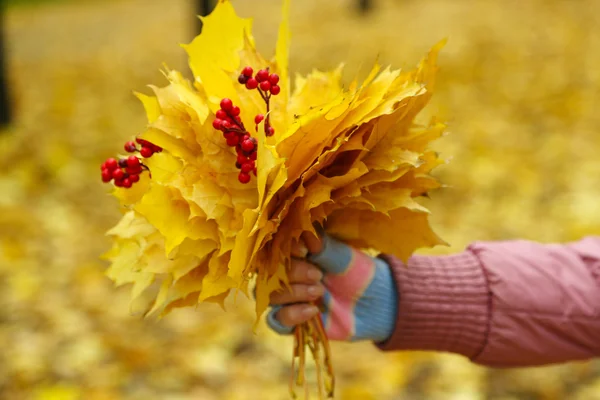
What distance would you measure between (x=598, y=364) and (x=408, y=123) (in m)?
1.96

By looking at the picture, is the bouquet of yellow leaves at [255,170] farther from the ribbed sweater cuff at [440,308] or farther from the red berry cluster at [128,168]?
the ribbed sweater cuff at [440,308]

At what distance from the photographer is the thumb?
1.27 meters

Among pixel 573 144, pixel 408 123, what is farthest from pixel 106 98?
pixel 408 123

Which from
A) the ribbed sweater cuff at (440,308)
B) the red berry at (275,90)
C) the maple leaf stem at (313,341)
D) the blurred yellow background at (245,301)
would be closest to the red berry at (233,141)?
the red berry at (275,90)

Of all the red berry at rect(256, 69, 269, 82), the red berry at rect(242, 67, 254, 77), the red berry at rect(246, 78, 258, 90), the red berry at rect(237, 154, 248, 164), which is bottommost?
the red berry at rect(237, 154, 248, 164)

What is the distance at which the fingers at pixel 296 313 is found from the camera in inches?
49.1

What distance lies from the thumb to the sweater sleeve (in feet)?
0.59

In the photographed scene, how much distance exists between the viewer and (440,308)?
1.45 meters

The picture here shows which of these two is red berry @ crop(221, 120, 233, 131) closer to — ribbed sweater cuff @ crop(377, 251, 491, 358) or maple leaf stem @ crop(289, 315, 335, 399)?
maple leaf stem @ crop(289, 315, 335, 399)

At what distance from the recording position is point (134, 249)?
1.22 metres

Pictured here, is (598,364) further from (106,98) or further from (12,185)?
(106,98)

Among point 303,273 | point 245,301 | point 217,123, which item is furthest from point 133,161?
point 245,301

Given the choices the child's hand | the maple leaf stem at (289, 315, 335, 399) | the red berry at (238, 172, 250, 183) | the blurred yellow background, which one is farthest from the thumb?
the blurred yellow background

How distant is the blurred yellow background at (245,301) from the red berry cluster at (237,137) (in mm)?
902
